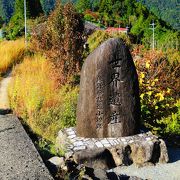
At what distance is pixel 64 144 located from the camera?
6766mm

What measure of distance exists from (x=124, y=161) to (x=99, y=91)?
109 centimetres

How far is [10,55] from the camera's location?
583 inches

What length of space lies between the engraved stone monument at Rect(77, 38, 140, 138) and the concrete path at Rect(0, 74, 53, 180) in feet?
3.17

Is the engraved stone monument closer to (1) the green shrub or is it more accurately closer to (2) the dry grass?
(1) the green shrub

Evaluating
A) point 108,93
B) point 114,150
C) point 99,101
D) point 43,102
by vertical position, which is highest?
point 108,93

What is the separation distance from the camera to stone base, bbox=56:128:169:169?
6402 millimetres


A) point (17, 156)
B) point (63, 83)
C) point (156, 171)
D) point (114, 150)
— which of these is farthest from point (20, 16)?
point (17, 156)

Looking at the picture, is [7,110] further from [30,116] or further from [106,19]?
[106,19]

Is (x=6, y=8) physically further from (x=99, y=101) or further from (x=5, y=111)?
(x=99, y=101)

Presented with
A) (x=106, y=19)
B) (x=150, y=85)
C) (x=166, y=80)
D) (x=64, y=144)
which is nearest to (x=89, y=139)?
(x=64, y=144)

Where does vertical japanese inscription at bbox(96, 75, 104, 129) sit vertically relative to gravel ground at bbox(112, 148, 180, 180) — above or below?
above

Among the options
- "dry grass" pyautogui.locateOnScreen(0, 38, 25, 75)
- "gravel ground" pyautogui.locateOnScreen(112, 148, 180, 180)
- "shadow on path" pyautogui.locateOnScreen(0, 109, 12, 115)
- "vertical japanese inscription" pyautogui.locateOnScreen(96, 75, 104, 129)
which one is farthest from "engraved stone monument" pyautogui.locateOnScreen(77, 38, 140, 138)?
"dry grass" pyautogui.locateOnScreen(0, 38, 25, 75)

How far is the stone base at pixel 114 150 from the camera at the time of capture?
640 centimetres

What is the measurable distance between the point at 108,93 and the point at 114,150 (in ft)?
2.86
